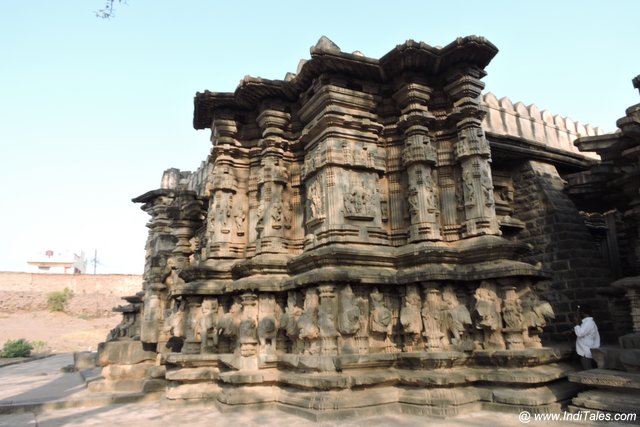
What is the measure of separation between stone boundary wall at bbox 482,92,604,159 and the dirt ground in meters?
28.3

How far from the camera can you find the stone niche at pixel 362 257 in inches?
269

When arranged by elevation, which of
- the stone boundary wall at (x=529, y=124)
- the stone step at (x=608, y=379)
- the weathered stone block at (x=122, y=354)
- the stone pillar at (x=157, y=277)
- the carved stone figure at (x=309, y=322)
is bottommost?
the stone step at (x=608, y=379)

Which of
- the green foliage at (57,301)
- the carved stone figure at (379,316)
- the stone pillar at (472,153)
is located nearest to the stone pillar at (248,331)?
the carved stone figure at (379,316)

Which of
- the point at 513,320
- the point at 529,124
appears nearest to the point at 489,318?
the point at 513,320

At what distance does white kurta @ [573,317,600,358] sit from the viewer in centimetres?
696

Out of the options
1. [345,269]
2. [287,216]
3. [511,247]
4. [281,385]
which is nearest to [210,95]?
[287,216]

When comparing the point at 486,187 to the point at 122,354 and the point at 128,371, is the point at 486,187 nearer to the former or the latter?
the point at 128,371

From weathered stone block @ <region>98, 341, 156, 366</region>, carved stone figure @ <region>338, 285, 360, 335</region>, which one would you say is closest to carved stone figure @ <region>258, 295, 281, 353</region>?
carved stone figure @ <region>338, 285, 360, 335</region>

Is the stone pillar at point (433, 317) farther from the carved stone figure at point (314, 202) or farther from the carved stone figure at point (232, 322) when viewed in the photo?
the carved stone figure at point (232, 322)

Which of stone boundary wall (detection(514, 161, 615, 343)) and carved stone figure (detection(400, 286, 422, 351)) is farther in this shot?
stone boundary wall (detection(514, 161, 615, 343))

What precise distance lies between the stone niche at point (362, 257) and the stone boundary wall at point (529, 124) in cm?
278

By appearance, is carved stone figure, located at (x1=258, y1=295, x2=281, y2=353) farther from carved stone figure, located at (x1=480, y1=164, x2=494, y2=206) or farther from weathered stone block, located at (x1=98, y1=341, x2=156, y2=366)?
weathered stone block, located at (x1=98, y1=341, x2=156, y2=366)

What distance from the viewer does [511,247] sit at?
7.45m

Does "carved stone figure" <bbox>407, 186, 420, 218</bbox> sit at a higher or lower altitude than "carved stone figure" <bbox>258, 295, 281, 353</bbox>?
higher
